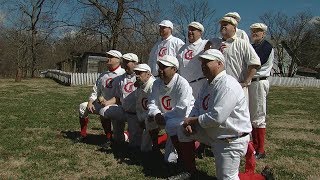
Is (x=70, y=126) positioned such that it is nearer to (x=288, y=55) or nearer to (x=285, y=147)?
(x=285, y=147)

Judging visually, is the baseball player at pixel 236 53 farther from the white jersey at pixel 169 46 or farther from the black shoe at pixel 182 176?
the black shoe at pixel 182 176

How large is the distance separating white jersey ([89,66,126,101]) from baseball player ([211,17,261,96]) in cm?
196

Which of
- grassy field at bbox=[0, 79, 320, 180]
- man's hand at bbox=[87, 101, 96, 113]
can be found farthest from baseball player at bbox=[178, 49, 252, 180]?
man's hand at bbox=[87, 101, 96, 113]

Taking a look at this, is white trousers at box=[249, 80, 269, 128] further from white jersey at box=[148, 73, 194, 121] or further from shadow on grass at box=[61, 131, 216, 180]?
shadow on grass at box=[61, 131, 216, 180]

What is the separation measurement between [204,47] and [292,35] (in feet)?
210

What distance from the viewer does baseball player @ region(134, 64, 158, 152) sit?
6.09 meters

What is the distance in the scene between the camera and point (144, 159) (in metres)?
6.15

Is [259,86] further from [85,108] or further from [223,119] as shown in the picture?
[85,108]

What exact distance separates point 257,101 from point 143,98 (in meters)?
1.75

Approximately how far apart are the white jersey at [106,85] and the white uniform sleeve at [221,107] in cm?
317

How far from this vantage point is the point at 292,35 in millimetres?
66500

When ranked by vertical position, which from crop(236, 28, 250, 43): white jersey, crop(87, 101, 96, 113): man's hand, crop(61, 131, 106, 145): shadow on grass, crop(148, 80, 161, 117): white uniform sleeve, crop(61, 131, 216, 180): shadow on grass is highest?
crop(236, 28, 250, 43): white jersey

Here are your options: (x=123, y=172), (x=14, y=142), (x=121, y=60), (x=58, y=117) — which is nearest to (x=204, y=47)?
(x=121, y=60)

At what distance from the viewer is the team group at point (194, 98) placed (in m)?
4.30
